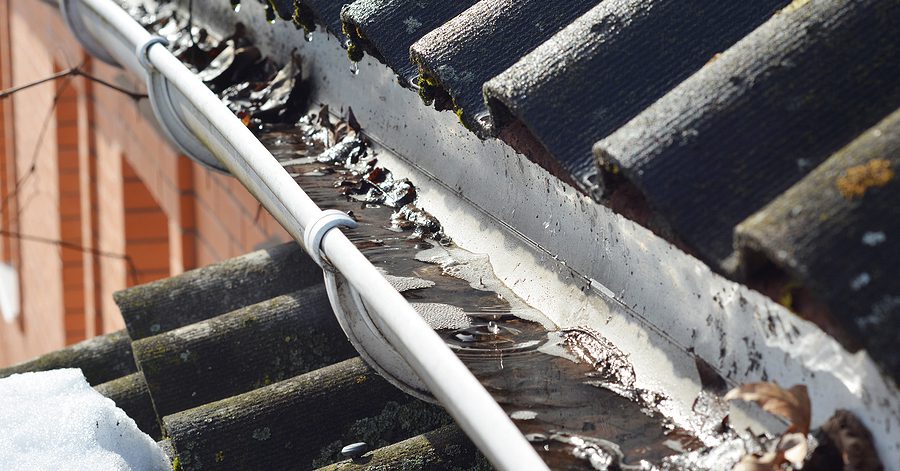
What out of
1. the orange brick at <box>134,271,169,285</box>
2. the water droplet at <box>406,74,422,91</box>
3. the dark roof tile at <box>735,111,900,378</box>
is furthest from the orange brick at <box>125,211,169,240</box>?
the dark roof tile at <box>735,111,900,378</box>

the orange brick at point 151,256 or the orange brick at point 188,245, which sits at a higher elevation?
the orange brick at point 151,256

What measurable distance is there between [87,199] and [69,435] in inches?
221

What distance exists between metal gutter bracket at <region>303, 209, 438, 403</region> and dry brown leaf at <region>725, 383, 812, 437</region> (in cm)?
64

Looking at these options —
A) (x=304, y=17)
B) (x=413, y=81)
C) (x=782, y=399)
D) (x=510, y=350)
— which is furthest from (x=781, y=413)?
(x=304, y=17)

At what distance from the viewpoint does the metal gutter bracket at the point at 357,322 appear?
1.83 metres

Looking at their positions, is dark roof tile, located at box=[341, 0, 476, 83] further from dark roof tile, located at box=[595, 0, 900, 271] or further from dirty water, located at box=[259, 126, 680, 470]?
dark roof tile, located at box=[595, 0, 900, 271]

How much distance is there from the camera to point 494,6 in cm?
209

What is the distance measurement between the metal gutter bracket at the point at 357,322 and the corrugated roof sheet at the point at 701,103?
334mm

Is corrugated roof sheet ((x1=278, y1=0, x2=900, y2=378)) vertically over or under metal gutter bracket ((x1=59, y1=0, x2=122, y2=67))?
under

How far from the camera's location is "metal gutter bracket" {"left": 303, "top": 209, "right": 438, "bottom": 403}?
1827mm

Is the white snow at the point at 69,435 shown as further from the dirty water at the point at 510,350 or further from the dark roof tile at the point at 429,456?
the dirty water at the point at 510,350

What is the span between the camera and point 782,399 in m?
1.35

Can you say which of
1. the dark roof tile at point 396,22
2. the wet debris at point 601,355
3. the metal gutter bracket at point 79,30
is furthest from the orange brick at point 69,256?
the wet debris at point 601,355

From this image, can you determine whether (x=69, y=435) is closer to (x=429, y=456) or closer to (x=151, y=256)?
(x=429, y=456)
